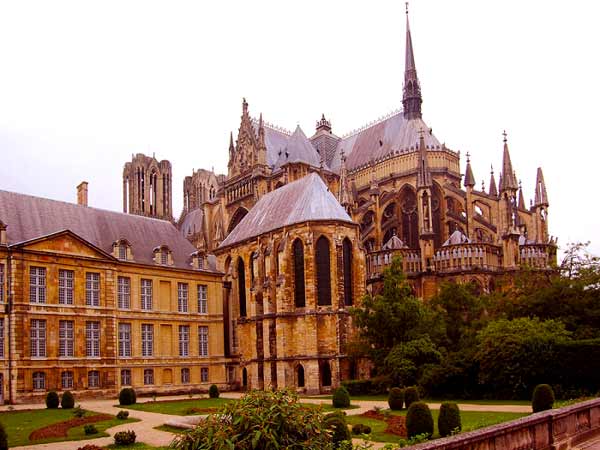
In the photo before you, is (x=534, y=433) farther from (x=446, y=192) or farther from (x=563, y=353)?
(x=446, y=192)

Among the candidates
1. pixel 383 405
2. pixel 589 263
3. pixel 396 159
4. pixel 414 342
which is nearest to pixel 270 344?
pixel 414 342

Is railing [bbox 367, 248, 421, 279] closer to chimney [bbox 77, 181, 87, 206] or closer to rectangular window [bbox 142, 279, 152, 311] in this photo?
rectangular window [bbox 142, 279, 152, 311]

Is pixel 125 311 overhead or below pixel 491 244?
Answer: below

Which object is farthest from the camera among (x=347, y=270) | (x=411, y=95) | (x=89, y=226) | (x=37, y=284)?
(x=411, y=95)

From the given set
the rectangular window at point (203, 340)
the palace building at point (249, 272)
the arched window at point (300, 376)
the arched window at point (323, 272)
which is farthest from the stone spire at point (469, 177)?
the rectangular window at point (203, 340)

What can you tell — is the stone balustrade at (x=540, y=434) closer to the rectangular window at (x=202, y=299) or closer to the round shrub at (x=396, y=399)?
the round shrub at (x=396, y=399)

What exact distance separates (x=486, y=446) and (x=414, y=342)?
22551 millimetres

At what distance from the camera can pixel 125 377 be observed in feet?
132

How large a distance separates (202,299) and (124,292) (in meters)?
6.42

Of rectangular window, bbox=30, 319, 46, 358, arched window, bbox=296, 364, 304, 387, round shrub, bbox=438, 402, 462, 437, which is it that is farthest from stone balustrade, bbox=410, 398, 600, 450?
rectangular window, bbox=30, 319, 46, 358

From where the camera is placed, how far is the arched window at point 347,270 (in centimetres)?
4281

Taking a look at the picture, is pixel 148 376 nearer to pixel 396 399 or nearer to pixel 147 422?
pixel 147 422

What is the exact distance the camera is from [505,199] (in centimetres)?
5175

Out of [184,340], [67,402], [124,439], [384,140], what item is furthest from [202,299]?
[124,439]
